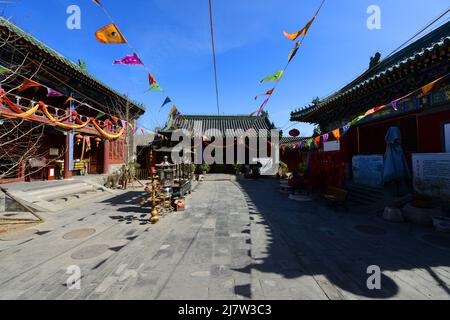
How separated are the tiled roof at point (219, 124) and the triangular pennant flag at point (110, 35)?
18.7 meters

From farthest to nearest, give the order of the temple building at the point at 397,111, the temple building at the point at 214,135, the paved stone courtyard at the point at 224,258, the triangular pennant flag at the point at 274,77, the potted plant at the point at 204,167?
the potted plant at the point at 204,167
the temple building at the point at 214,135
the triangular pennant flag at the point at 274,77
the temple building at the point at 397,111
the paved stone courtyard at the point at 224,258

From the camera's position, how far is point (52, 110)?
40.8 feet

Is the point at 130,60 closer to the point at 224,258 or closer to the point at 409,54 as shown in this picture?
the point at 224,258

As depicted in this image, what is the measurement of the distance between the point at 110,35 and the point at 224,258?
6.61 meters

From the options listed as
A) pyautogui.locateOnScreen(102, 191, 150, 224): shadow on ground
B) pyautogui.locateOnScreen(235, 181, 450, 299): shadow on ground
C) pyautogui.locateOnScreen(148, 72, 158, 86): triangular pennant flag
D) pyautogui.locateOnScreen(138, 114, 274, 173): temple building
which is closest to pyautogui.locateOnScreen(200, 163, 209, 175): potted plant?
pyautogui.locateOnScreen(138, 114, 274, 173): temple building

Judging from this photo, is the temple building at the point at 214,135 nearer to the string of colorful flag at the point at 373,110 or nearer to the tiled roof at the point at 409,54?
the tiled roof at the point at 409,54

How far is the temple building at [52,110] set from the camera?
7.88 m

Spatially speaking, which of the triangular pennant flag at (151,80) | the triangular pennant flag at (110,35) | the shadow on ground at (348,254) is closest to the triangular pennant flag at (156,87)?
the triangular pennant flag at (151,80)

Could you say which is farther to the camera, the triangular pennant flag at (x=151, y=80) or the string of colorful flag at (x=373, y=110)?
the triangular pennant flag at (x=151, y=80)

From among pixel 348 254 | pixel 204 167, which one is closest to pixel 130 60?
pixel 348 254
